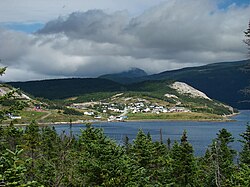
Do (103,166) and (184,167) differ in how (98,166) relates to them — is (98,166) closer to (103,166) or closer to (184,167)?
(103,166)

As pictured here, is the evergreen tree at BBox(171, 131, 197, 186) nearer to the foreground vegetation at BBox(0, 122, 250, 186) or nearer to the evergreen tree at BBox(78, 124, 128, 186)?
the foreground vegetation at BBox(0, 122, 250, 186)

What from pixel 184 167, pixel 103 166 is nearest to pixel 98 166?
pixel 103 166

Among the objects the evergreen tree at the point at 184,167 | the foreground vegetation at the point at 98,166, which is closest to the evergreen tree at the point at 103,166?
the foreground vegetation at the point at 98,166

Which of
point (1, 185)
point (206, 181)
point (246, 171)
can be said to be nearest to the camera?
point (1, 185)

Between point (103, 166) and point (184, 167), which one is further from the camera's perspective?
point (184, 167)

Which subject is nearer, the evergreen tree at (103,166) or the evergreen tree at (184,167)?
the evergreen tree at (103,166)

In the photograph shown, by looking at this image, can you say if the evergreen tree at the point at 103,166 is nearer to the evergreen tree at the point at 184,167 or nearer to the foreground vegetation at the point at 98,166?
the foreground vegetation at the point at 98,166

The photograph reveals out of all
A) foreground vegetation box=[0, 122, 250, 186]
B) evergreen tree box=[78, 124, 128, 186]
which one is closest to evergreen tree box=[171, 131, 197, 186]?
foreground vegetation box=[0, 122, 250, 186]

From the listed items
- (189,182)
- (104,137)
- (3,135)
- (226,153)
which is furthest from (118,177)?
(226,153)

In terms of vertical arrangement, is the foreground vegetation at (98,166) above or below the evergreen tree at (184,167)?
above

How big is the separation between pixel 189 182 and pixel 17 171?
26086mm

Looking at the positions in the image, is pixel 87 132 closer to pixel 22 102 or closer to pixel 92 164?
pixel 92 164

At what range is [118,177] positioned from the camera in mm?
21672

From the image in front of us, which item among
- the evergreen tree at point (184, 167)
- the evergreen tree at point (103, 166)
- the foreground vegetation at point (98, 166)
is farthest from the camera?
the evergreen tree at point (184, 167)
